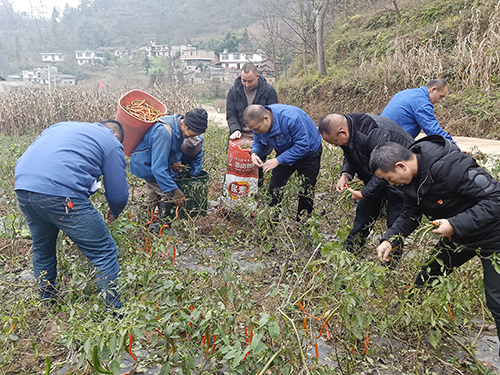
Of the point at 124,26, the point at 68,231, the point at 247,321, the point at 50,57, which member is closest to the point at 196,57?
the point at 50,57

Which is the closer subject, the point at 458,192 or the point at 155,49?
the point at 458,192

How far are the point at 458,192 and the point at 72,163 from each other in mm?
2460

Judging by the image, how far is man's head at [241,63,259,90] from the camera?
15.7 ft

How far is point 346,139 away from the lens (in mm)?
3105

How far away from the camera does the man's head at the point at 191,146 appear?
422 centimetres

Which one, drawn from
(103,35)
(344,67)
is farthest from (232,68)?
(344,67)

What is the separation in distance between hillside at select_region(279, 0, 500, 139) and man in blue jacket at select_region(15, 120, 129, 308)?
8371 millimetres

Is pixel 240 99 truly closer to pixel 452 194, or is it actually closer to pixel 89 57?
pixel 452 194

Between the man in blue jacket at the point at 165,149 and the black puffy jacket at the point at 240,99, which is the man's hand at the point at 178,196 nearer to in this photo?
the man in blue jacket at the point at 165,149

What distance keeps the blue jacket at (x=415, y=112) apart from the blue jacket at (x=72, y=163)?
2.77m

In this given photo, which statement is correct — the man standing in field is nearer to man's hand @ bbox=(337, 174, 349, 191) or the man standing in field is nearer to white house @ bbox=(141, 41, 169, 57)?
man's hand @ bbox=(337, 174, 349, 191)

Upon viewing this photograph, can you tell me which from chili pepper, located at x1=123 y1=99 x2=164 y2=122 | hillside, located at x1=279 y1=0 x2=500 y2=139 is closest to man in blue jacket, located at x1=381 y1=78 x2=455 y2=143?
chili pepper, located at x1=123 y1=99 x2=164 y2=122

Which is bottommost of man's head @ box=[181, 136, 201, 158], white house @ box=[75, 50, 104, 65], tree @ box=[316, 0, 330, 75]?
white house @ box=[75, 50, 104, 65]

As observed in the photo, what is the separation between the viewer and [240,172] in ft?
14.9
